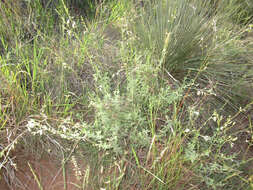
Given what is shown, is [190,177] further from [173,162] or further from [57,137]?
[57,137]

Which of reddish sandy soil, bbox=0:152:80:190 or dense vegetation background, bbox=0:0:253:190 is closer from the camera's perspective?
dense vegetation background, bbox=0:0:253:190

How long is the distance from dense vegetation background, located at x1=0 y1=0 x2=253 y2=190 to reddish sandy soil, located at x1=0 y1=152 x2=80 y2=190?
0.09 ft

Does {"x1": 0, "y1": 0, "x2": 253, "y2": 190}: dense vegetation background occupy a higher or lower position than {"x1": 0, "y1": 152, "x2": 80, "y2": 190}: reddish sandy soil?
higher

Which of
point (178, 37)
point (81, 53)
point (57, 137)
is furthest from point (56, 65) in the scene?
point (178, 37)

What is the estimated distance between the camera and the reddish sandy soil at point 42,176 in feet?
4.95

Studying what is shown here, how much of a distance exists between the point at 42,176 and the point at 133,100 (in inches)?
30.7

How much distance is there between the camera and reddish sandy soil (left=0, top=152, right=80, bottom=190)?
1509 millimetres

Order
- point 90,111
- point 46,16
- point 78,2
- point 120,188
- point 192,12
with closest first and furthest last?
point 120,188, point 90,111, point 192,12, point 46,16, point 78,2

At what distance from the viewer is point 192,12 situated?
2.10m

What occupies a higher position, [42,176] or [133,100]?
[133,100]

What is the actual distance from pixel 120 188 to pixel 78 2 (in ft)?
7.22

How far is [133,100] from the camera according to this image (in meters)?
1.56

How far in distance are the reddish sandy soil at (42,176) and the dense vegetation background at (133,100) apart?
3cm

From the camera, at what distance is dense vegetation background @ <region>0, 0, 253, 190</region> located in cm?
136
